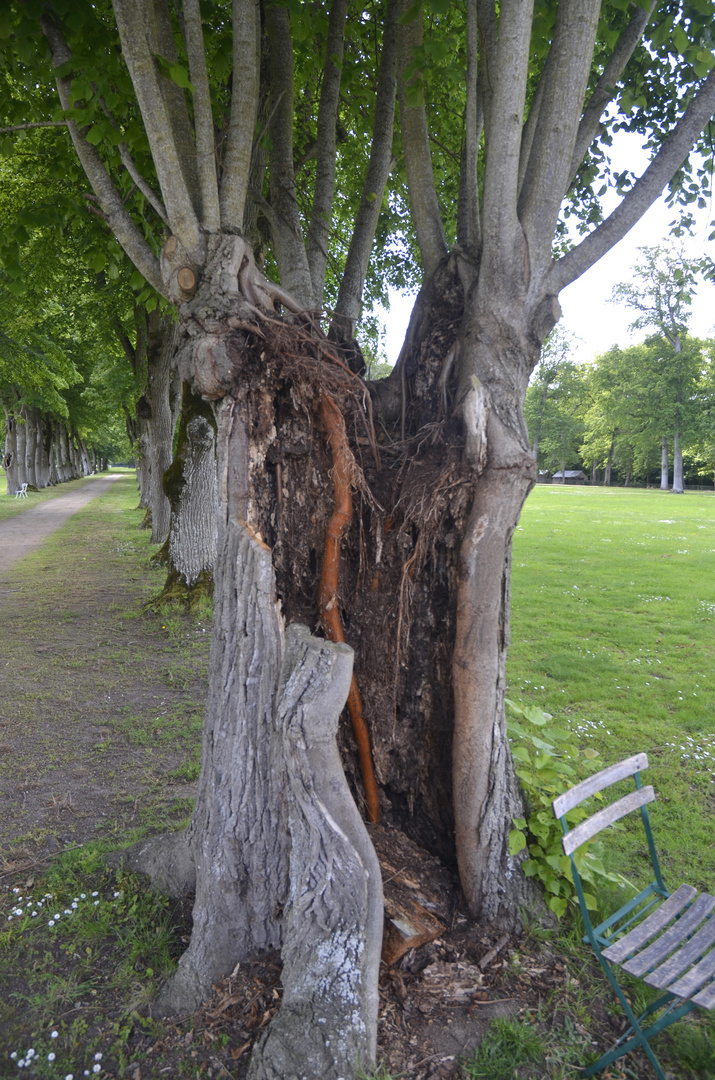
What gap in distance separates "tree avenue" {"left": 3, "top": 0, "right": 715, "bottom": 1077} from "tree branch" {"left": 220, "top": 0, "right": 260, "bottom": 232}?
0.04 ft

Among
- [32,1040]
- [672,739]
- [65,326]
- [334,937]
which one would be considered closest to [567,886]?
[334,937]

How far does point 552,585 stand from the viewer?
1094cm

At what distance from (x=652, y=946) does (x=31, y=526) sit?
1941 centimetres

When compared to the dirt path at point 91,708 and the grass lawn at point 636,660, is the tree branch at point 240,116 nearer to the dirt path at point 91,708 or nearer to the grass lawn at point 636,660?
the dirt path at point 91,708

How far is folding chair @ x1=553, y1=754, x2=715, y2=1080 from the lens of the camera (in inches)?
84.4

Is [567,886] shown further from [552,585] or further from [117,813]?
[552,585]

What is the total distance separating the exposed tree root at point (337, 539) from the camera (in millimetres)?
3027

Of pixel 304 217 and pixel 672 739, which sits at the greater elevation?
pixel 304 217

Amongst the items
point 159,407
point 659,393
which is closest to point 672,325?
point 659,393

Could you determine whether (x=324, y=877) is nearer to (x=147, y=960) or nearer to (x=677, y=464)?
(x=147, y=960)

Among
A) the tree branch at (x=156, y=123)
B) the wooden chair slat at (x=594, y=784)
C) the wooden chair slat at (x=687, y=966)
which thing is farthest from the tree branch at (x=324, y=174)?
the wooden chair slat at (x=687, y=966)

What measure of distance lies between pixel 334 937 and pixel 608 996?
126 cm

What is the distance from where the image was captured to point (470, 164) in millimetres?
3371

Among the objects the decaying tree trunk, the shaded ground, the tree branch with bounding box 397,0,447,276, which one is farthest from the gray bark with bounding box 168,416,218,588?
the tree branch with bounding box 397,0,447,276
